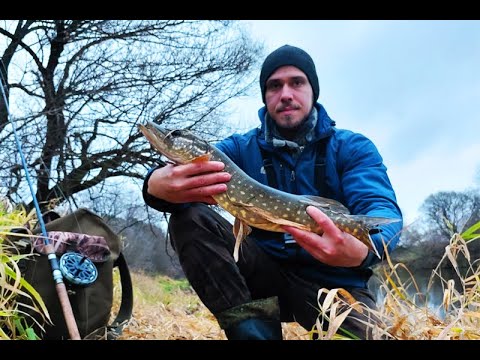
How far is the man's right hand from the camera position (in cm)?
174

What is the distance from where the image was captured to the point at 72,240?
2.17m

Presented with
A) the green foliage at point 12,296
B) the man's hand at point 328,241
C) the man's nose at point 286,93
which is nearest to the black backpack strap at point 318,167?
the man's nose at point 286,93

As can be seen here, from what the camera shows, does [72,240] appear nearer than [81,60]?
Yes

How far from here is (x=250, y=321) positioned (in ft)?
6.12

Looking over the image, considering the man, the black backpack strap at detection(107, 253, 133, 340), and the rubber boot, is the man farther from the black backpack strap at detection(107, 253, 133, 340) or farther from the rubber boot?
the black backpack strap at detection(107, 253, 133, 340)

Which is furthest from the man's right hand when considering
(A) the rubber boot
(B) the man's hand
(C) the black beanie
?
(C) the black beanie

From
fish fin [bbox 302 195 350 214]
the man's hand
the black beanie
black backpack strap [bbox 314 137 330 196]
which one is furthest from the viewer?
the black beanie

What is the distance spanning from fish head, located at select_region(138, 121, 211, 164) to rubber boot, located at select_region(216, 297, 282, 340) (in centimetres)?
60

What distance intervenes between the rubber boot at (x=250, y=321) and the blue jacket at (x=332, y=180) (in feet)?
1.03

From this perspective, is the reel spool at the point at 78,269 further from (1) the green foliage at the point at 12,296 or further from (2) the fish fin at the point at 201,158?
(2) the fish fin at the point at 201,158
